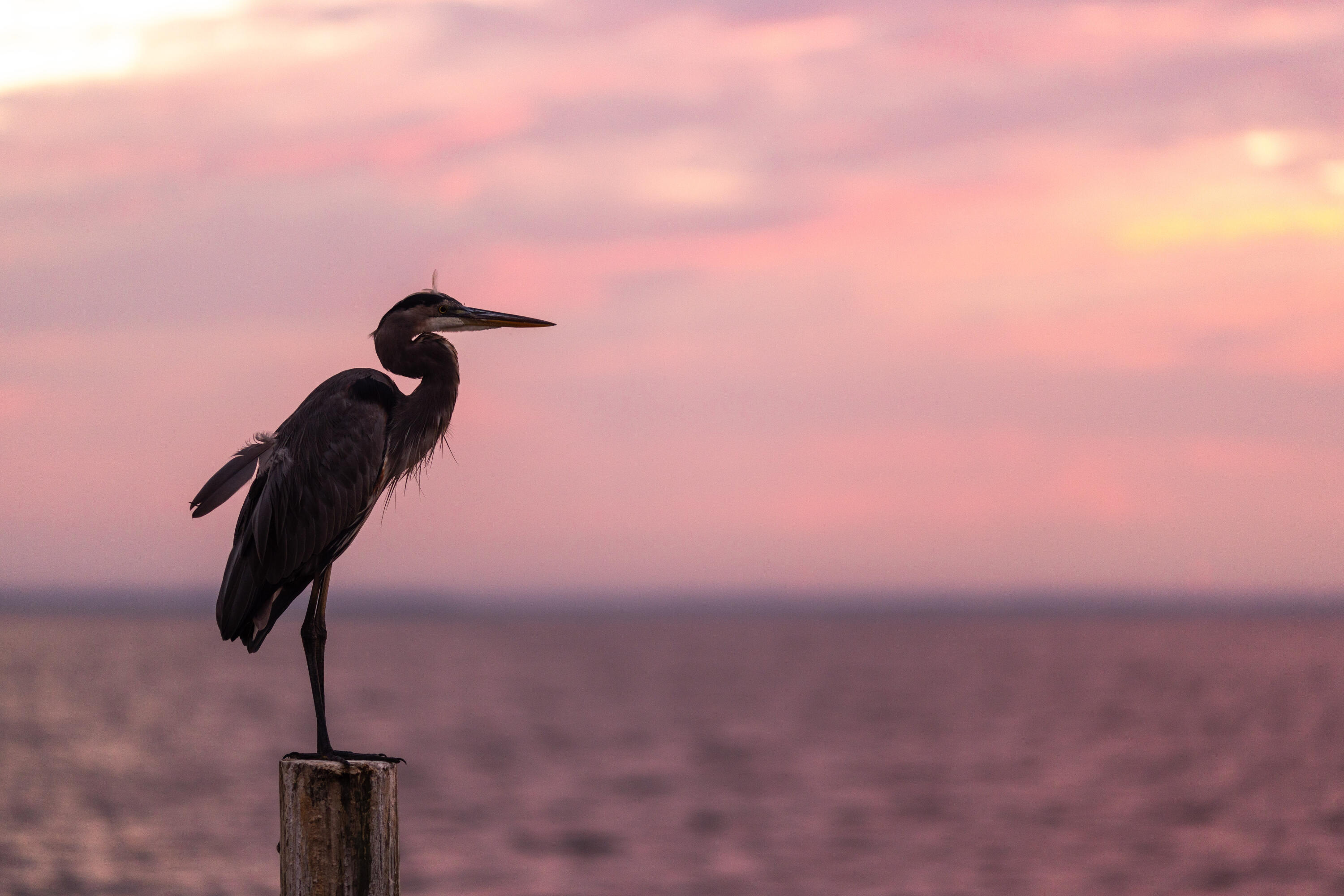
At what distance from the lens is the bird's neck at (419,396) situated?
8727mm

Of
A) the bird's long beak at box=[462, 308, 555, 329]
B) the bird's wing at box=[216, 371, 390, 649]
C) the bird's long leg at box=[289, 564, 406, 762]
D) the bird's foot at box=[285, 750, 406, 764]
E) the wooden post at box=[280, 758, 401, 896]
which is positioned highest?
the bird's long beak at box=[462, 308, 555, 329]

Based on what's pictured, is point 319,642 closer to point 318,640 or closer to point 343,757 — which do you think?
point 318,640

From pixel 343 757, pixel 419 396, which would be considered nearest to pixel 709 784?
pixel 419 396

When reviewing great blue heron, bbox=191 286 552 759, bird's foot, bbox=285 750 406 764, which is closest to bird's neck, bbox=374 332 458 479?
great blue heron, bbox=191 286 552 759

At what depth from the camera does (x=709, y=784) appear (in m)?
42.2

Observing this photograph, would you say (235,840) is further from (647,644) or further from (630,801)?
(647,644)

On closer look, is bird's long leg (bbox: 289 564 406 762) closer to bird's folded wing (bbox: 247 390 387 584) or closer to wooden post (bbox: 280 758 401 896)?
bird's folded wing (bbox: 247 390 387 584)

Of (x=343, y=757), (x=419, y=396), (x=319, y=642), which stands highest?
(x=419, y=396)

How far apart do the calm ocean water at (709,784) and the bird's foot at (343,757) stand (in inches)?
786

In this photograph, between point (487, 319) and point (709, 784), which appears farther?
point (709, 784)

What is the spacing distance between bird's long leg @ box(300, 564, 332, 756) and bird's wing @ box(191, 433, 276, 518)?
0.75 metres

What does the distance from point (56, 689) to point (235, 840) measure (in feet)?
182

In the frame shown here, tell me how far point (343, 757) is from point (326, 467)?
90.7 inches

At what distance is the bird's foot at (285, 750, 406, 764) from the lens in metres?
6.34
